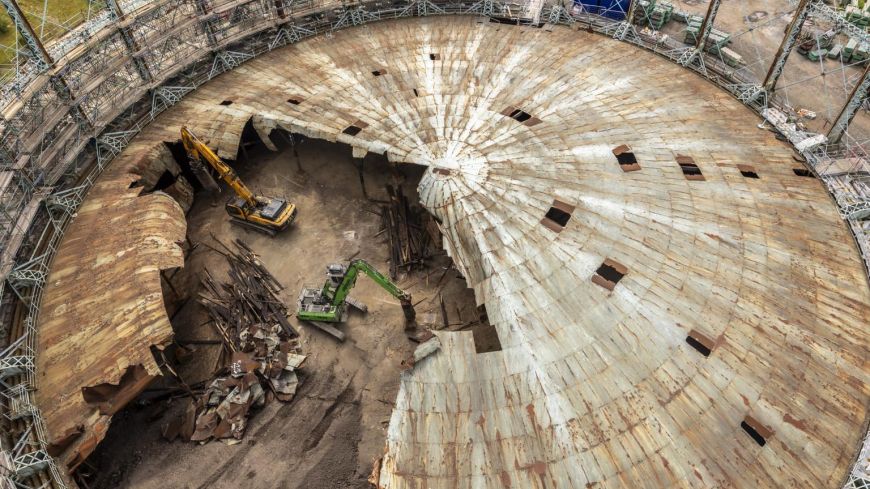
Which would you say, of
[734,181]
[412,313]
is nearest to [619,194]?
[734,181]

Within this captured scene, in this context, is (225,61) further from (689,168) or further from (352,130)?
(689,168)

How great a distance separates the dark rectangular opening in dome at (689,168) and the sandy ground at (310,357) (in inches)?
816

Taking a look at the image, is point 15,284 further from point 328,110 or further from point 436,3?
A: point 436,3

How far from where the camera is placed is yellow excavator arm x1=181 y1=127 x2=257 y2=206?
147 feet

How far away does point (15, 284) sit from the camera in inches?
1420

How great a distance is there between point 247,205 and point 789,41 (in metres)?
54.6

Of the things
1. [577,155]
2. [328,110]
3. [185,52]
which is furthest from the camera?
[185,52]

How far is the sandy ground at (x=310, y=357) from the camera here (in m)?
35.2

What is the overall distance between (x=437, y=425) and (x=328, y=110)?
3272 cm

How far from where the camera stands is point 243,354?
131 feet

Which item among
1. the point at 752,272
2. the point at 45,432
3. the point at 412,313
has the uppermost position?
the point at 752,272

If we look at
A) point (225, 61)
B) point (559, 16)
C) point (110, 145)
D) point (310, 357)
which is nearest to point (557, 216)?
point (310, 357)

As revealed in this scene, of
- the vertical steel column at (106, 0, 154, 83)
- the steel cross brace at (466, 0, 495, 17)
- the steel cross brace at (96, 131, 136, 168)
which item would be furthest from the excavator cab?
the steel cross brace at (466, 0, 495, 17)

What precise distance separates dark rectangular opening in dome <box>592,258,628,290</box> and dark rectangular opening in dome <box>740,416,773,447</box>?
1108 cm
